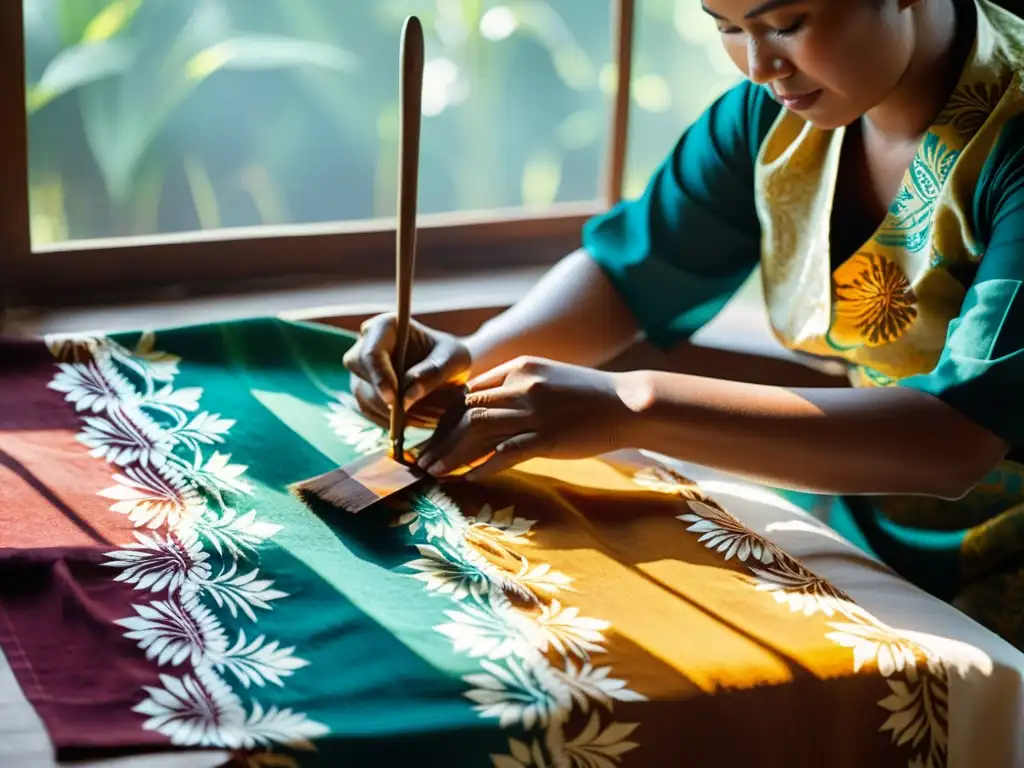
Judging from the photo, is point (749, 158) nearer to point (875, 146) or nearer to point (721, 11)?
point (875, 146)

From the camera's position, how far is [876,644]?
843 millimetres

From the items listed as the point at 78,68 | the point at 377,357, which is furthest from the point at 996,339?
the point at 78,68

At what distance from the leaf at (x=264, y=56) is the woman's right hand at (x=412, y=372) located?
0.51 metres

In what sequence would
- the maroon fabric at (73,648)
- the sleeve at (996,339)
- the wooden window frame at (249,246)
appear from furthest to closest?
the wooden window frame at (249,246) < the sleeve at (996,339) < the maroon fabric at (73,648)

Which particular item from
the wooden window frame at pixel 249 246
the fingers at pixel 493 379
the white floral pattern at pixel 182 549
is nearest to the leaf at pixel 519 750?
the white floral pattern at pixel 182 549

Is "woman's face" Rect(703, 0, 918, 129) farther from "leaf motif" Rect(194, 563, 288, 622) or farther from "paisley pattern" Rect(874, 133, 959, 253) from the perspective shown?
"leaf motif" Rect(194, 563, 288, 622)

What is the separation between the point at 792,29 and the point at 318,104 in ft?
2.42

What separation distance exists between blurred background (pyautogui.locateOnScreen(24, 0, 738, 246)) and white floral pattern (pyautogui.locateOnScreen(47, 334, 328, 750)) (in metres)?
0.35

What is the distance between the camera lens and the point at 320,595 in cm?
84

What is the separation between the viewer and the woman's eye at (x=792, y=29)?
924 millimetres

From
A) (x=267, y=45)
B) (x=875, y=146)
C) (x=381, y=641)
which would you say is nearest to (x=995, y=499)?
(x=875, y=146)

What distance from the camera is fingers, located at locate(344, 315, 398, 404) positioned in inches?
41.0

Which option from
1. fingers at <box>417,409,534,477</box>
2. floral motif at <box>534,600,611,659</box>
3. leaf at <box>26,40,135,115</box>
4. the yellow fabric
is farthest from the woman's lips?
leaf at <box>26,40,135,115</box>

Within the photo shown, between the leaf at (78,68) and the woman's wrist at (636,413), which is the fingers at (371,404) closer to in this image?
the woman's wrist at (636,413)
